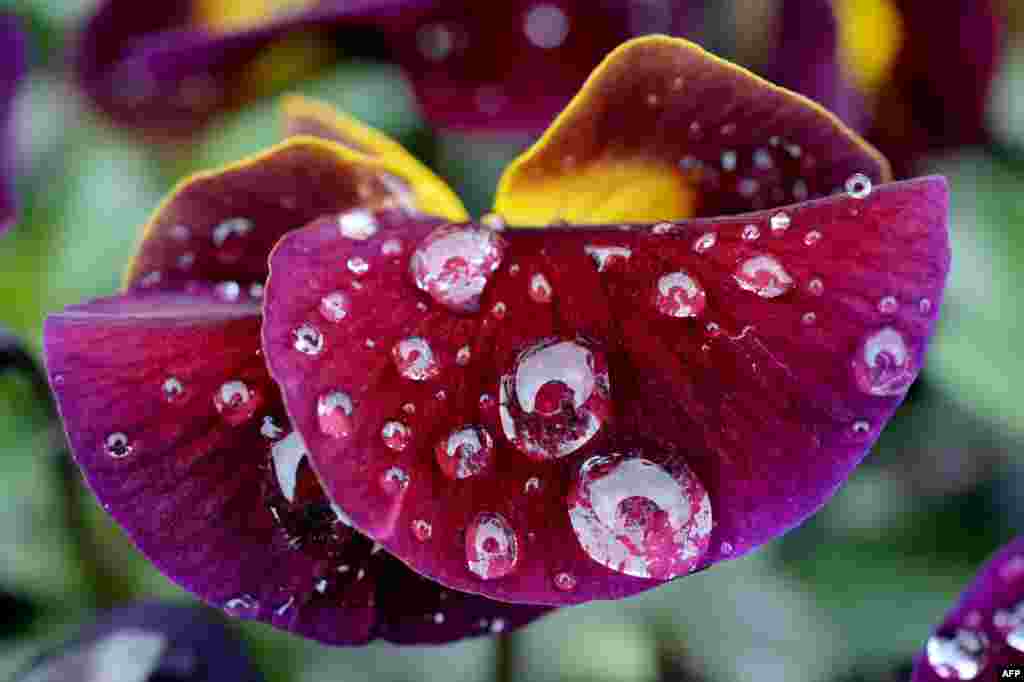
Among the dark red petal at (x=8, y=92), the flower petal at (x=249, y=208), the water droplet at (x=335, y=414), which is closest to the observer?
A: the water droplet at (x=335, y=414)

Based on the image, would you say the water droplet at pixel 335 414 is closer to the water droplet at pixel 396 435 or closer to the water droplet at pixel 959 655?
the water droplet at pixel 396 435

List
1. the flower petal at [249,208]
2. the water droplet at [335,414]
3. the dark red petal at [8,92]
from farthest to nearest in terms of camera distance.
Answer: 1. the dark red petal at [8,92]
2. the flower petal at [249,208]
3. the water droplet at [335,414]

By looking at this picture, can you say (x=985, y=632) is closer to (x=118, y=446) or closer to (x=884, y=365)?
(x=884, y=365)

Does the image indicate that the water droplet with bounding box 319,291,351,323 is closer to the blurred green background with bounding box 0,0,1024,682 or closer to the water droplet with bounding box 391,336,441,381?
the water droplet with bounding box 391,336,441,381

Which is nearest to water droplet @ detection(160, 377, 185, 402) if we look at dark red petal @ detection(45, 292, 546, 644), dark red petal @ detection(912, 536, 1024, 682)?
dark red petal @ detection(45, 292, 546, 644)

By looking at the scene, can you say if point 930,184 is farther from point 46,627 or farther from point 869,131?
point 46,627

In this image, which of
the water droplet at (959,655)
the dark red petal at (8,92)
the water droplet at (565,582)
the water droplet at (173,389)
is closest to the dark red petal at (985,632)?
the water droplet at (959,655)
